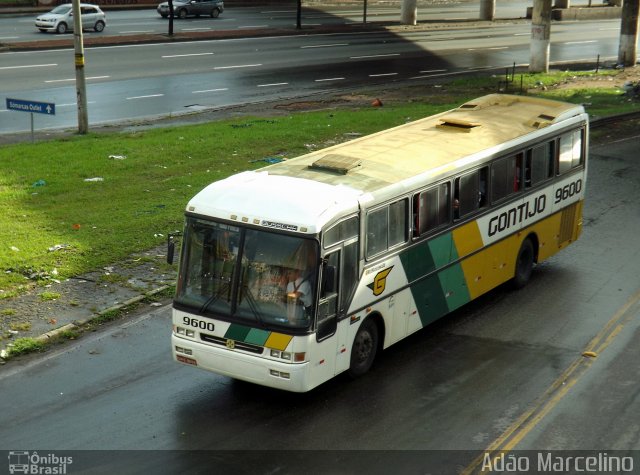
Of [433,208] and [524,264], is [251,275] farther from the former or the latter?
[524,264]

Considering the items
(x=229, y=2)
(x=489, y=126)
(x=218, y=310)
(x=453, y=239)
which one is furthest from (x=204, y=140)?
(x=229, y=2)

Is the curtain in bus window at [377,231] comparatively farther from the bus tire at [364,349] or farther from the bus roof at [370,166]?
the bus tire at [364,349]

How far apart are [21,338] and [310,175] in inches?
190

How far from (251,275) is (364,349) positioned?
7.23 feet

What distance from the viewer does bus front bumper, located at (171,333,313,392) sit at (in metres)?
11.7

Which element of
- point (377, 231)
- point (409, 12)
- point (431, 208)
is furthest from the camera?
point (409, 12)

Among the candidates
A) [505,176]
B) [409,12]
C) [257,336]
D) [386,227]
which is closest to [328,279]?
[257,336]

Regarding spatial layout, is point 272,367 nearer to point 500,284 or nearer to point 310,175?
point 310,175

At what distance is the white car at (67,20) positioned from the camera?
48.8 metres

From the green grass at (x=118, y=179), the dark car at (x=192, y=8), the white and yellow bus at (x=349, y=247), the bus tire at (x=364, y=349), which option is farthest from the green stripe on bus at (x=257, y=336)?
the dark car at (x=192, y=8)

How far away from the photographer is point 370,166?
13.8 m

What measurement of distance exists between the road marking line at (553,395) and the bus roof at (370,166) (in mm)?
3294

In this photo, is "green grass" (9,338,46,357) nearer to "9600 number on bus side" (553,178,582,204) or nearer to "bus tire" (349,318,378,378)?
"bus tire" (349,318,378,378)

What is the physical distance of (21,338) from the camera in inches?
551
